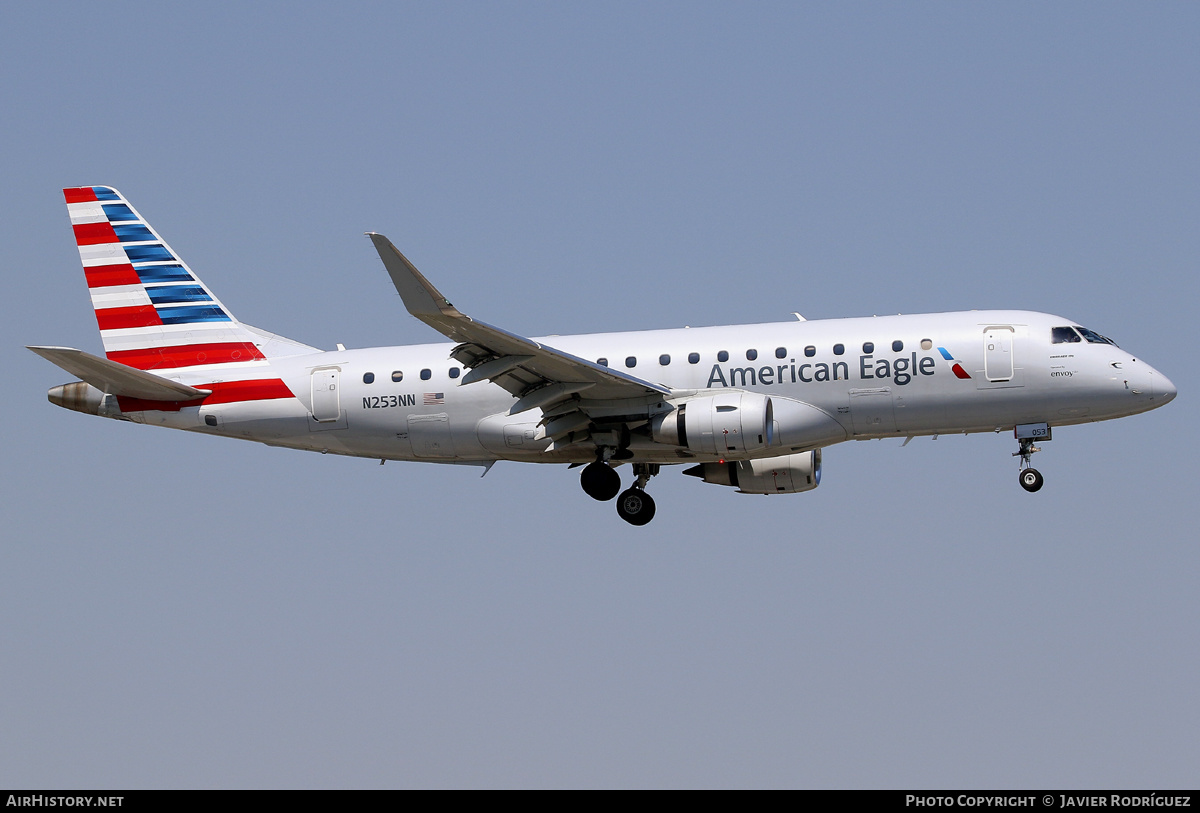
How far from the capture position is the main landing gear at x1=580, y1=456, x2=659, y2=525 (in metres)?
37.2

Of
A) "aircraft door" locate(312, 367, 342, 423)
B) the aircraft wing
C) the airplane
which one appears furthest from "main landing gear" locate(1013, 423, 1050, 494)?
"aircraft door" locate(312, 367, 342, 423)

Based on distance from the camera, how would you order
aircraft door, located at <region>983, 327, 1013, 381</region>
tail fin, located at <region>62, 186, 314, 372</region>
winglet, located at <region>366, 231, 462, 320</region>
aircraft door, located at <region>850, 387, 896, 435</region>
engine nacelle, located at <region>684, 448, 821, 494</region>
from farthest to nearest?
tail fin, located at <region>62, 186, 314, 372</region>, engine nacelle, located at <region>684, 448, 821, 494</region>, aircraft door, located at <region>850, 387, 896, 435</region>, aircraft door, located at <region>983, 327, 1013, 381</region>, winglet, located at <region>366, 231, 462, 320</region>

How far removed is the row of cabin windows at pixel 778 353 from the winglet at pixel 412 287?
6.52 metres

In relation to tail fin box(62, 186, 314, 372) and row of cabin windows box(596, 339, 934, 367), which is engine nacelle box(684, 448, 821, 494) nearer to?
row of cabin windows box(596, 339, 934, 367)

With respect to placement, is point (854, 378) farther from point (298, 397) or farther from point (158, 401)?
point (158, 401)

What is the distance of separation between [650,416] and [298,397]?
899 cm

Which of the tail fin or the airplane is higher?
the tail fin

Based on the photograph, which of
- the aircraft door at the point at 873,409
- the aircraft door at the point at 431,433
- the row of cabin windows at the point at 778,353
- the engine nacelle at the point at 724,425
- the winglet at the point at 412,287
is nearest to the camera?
the winglet at the point at 412,287

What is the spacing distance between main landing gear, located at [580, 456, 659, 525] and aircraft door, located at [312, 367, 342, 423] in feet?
20.8

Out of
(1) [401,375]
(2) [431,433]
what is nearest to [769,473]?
(2) [431,433]

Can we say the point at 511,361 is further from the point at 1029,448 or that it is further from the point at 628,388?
the point at 1029,448

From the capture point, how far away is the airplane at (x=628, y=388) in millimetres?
35188

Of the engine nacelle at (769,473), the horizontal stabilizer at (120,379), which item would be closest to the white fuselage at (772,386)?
the horizontal stabilizer at (120,379)

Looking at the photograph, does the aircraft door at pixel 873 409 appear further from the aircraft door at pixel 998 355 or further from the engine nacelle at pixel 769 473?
the engine nacelle at pixel 769 473
